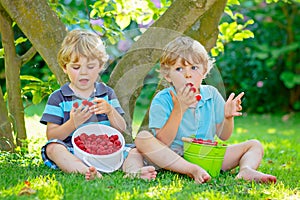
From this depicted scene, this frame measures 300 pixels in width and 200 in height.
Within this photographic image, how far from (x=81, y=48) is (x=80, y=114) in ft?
1.15

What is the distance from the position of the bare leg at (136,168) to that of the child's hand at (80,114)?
29 centimetres

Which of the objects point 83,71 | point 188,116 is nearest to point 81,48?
point 83,71

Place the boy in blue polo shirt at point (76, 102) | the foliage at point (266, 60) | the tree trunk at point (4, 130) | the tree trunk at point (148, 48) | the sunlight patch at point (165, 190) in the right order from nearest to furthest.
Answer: the sunlight patch at point (165, 190)
the boy in blue polo shirt at point (76, 102)
the tree trunk at point (148, 48)
the tree trunk at point (4, 130)
the foliage at point (266, 60)

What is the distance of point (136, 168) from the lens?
2592 mm

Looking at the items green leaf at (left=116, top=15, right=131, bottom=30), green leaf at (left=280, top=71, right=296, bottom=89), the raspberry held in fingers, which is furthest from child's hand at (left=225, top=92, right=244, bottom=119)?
green leaf at (left=280, top=71, right=296, bottom=89)

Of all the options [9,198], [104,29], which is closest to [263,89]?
[104,29]

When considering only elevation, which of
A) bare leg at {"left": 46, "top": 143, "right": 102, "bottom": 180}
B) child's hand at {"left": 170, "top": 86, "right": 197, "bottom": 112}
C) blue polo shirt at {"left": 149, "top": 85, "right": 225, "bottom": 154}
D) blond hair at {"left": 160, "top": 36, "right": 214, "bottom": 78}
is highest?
blond hair at {"left": 160, "top": 36, "right": 214, "bottom": 78}

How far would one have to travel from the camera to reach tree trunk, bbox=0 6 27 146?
3.21m

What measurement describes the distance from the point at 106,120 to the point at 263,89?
5146 millimetres

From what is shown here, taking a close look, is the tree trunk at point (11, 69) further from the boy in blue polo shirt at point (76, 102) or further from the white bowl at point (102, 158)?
the white bowl at point (102, 158)

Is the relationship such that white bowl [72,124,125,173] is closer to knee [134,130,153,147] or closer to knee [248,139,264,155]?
knee [134,130,153,147]

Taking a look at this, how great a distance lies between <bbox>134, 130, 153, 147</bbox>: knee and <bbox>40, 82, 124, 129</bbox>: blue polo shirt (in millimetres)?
209

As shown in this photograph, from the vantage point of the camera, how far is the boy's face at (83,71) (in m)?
2.70

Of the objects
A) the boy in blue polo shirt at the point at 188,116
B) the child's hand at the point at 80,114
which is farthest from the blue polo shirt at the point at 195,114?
the child's hand at the point at 80,114
